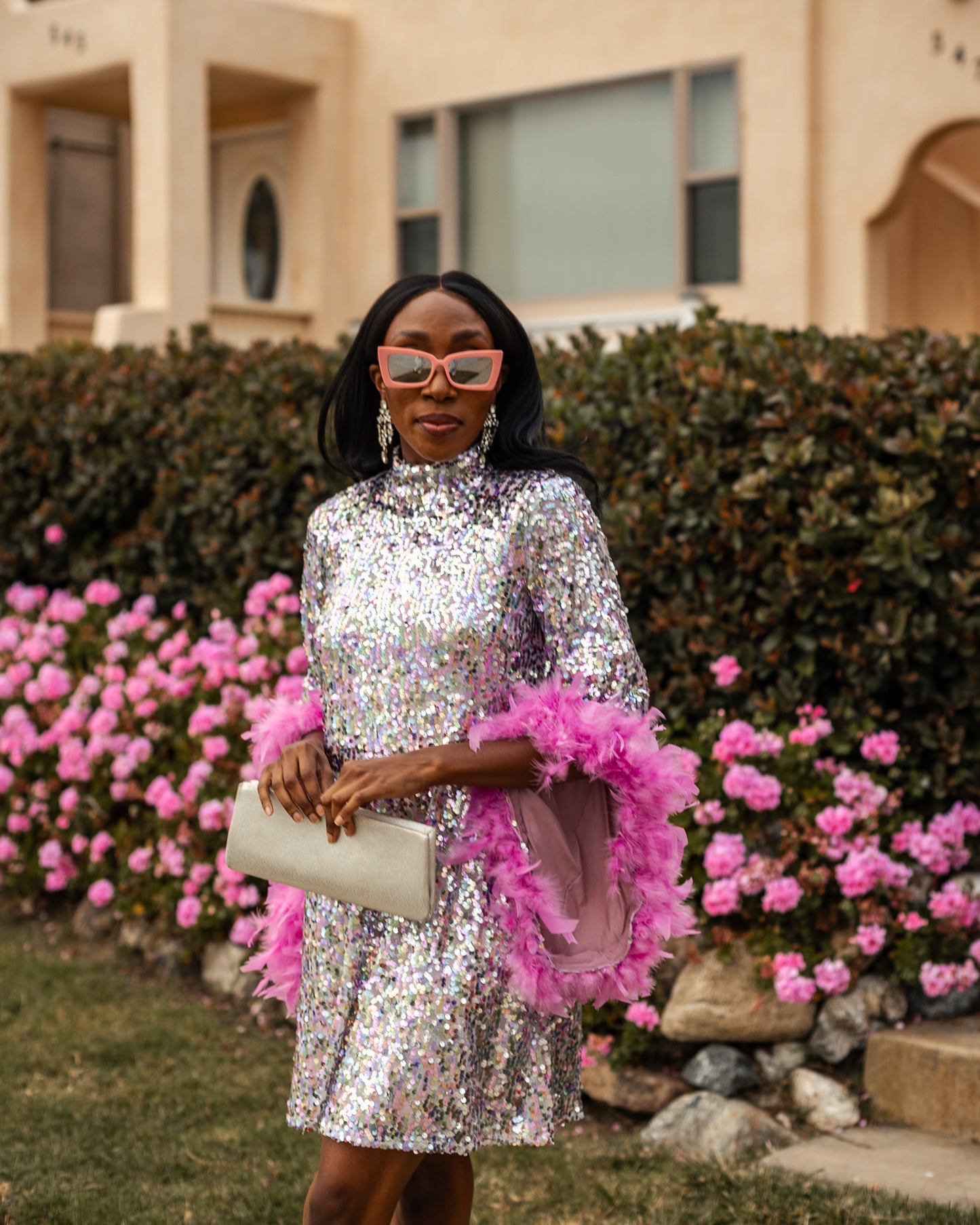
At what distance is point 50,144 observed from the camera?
16.1 meters

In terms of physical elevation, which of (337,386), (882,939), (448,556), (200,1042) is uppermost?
(337,386)

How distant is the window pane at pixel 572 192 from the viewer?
38.0 ft

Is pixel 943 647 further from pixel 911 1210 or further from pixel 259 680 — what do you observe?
pixel 259 680

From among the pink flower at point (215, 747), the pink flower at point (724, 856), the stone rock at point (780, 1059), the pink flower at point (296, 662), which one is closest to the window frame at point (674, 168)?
the pink flower at point (296, 662)

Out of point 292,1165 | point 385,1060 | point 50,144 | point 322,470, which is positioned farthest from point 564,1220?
point 50,144

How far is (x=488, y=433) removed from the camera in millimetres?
3006

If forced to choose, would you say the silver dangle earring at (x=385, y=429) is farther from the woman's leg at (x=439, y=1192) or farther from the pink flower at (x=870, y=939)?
the pink flower at (x=870, y=939)

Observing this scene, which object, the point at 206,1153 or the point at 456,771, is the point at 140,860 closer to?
the point at 206,1153

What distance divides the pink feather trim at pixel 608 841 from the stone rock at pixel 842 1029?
2.10 m

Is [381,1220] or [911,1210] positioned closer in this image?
[381,1220]

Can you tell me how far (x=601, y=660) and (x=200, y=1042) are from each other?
319 cm

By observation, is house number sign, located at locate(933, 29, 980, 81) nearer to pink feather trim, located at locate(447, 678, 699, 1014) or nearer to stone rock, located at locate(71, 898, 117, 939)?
stone rock, located at locate(71, 898, 117, 939)

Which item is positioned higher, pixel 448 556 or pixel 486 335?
pixel 486 335

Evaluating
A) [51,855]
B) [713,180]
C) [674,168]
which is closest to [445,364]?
[51,855]
